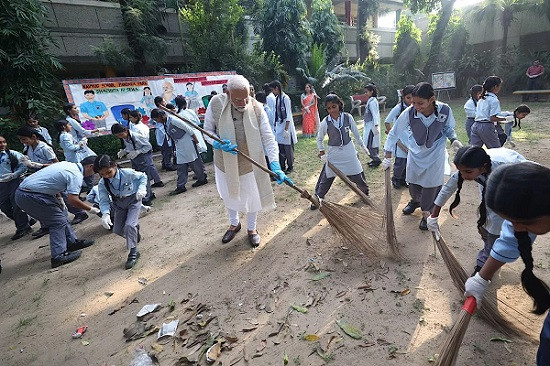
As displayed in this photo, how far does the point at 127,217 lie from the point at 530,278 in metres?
3.81

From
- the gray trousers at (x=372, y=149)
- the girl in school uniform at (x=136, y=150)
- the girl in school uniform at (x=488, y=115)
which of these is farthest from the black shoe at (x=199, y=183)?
the girl in school uniform at (x=488, y=115)

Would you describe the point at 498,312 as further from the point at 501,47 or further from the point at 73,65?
the point at 501,47

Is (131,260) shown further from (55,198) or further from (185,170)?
(185,170)

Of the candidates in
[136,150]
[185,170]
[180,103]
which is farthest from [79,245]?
[180,103]

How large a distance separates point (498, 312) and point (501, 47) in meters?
18.7

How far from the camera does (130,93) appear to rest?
841cm

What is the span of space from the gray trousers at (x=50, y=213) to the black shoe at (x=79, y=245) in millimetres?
262

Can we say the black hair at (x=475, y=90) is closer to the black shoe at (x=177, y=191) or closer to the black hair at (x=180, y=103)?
the black hair at (x=180, y=103)

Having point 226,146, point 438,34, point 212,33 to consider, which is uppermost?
point 212,33

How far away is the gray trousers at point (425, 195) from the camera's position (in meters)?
3.52

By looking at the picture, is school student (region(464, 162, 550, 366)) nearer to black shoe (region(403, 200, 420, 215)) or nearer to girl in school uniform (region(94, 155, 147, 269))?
black shoe (region(403, 200, 420, 215))

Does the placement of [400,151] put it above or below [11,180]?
below

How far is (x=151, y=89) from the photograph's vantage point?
8.70 meters

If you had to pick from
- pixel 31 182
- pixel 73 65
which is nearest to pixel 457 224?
pixel 31 182
